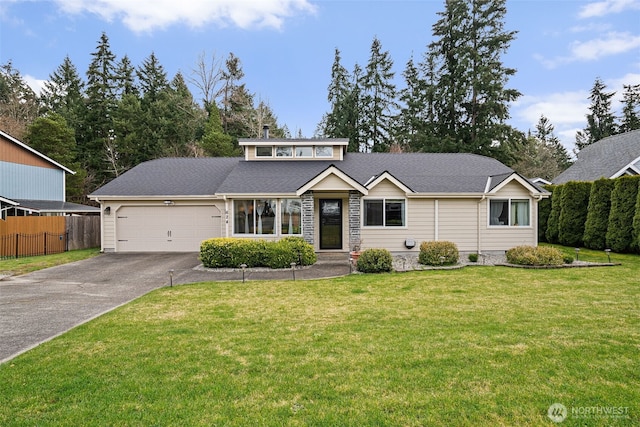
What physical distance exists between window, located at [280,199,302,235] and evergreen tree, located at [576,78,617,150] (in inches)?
1897

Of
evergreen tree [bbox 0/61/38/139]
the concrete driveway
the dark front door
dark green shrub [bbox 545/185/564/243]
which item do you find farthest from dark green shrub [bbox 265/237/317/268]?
evergreen tree [bbox 0/61/38/139]

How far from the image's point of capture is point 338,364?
4.09m

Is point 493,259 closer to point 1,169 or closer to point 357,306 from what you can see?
point 357,306

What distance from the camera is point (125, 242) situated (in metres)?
15.5

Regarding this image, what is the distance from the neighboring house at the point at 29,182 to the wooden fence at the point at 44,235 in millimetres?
2316

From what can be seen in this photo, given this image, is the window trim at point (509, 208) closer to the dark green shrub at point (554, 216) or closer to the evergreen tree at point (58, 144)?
the dark green shrub at point (554, 216)

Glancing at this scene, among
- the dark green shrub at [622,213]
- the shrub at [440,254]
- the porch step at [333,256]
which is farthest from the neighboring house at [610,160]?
the porch step at [333,256]

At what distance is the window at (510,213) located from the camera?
14305 mm

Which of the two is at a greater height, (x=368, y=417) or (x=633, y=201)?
(x=633, y=201)

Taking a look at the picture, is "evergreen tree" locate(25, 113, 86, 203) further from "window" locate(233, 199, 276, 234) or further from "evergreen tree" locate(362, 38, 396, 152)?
"evergreen tree" locate(362, 38, 396, 152)

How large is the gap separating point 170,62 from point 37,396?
1593 inches

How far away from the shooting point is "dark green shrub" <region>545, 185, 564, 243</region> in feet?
57.8

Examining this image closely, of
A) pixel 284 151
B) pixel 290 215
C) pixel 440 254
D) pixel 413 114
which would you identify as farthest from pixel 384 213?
pixel 413 114

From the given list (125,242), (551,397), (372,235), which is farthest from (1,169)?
(551,397)
